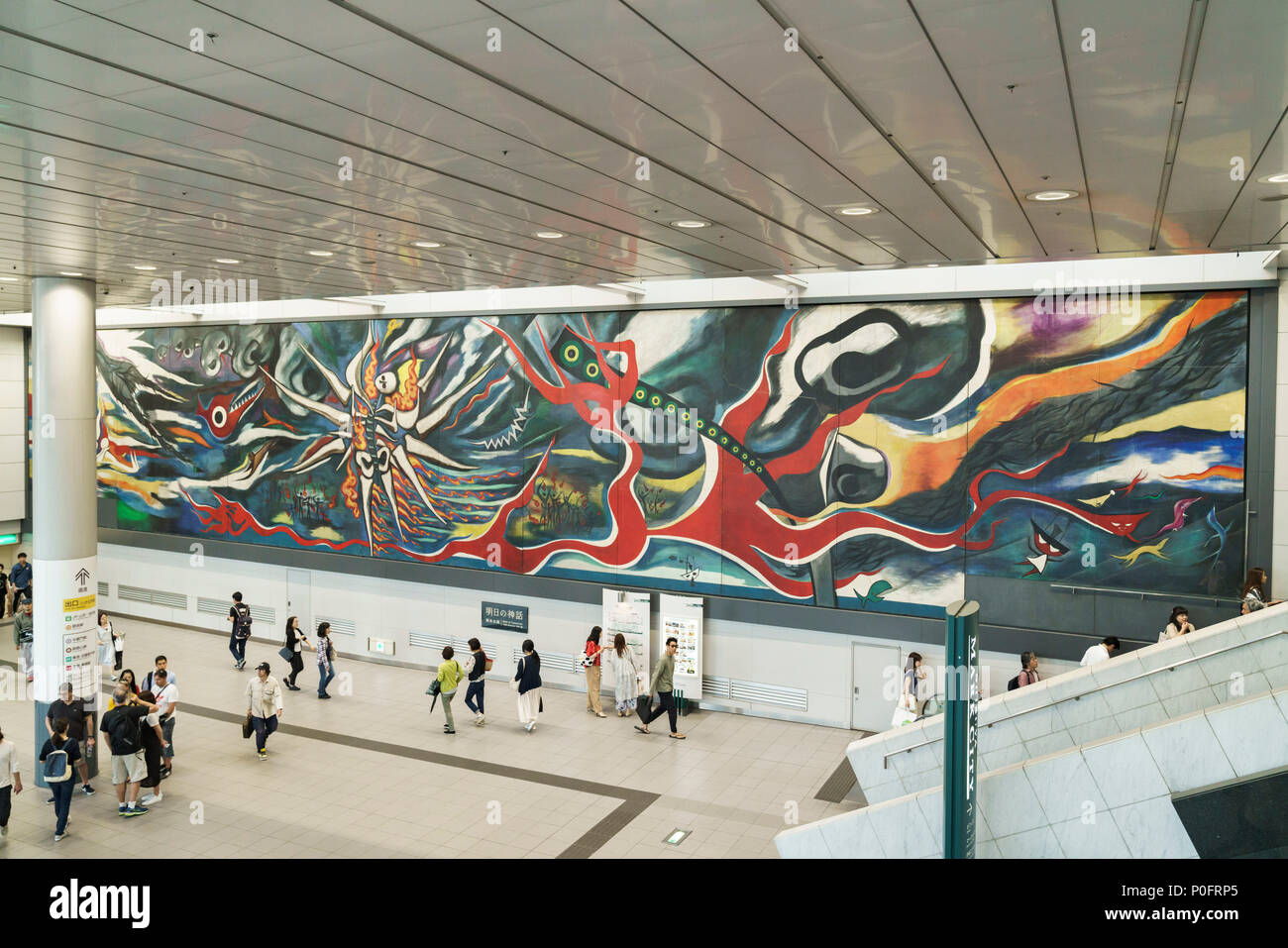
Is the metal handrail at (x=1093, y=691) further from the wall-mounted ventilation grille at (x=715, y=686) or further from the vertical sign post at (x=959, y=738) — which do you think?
the wall-mounted ventilation grille at (x=715, y=686)

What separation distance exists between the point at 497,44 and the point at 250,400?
57.2 ft

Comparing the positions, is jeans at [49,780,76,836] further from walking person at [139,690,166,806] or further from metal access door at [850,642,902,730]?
metal access door at [850,642,902,730]

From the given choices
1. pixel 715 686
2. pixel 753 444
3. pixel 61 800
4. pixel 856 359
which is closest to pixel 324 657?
pixel 61 800

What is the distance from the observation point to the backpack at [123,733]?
34.7 ft

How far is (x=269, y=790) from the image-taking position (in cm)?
1157

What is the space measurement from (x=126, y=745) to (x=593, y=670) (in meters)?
6.58

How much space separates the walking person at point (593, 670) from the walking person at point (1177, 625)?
776 centimetres

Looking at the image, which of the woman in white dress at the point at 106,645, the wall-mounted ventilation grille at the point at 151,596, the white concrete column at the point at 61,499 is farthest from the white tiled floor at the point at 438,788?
the wall-mounted ventilation grille at the point at 151,596

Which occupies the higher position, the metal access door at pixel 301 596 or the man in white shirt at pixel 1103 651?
the man in white shirt at pixel 1103 651

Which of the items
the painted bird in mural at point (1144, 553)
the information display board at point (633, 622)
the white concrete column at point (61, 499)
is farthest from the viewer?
the information display board at point (633, 622)

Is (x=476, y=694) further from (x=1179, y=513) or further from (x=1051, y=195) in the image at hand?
(x=1051, y=195)

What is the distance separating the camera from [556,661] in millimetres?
16391

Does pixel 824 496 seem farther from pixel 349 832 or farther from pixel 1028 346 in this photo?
pixel 349 832

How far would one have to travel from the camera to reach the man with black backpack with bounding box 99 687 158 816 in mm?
10594
